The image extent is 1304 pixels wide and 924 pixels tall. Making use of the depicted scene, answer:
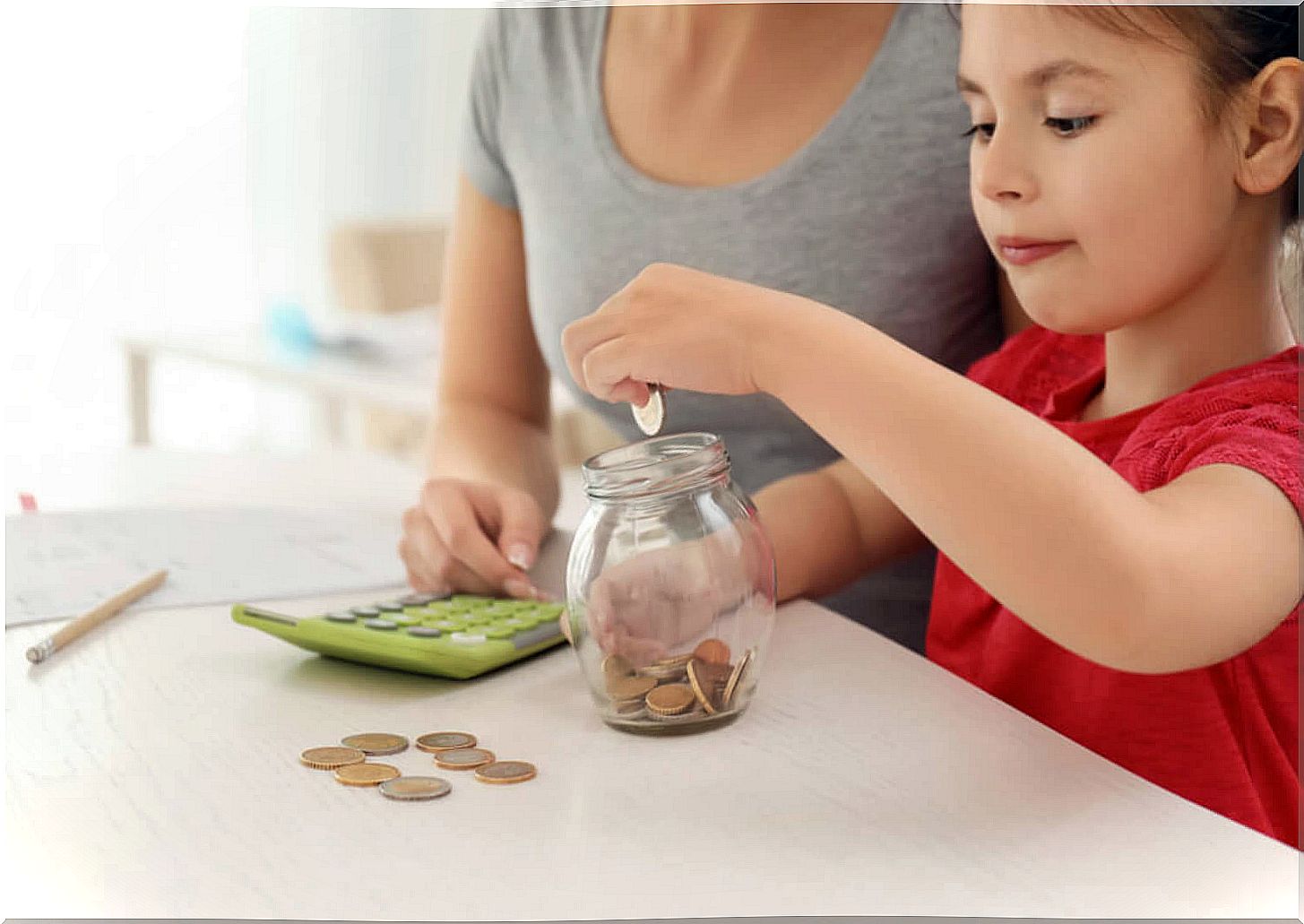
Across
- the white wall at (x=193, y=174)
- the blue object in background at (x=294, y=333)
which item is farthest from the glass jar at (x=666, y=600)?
the white wall at (x=193, y=174)

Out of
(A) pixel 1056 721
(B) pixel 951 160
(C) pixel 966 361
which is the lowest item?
(A) pixel 1056 721

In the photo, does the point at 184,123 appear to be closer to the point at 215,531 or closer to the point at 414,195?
the point at 414,195

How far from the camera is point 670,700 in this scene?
22.0 inches

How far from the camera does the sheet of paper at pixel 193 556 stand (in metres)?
0.79

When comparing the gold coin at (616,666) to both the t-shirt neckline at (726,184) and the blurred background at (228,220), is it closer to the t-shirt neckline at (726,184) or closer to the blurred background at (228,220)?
the t-shirt neckline at (726,184)

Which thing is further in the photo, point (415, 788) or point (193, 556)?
point (193, 556)

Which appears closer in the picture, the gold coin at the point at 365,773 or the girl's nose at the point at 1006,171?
the gold coin at the point at 365,773

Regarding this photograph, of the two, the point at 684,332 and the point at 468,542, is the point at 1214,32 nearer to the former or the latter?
the point at 684,332

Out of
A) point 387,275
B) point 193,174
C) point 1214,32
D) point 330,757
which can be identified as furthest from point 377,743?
point 193,174

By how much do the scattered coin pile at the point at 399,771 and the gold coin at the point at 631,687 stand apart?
51mm

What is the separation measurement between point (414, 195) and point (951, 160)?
3.02 metres

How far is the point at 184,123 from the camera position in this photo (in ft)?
11.0

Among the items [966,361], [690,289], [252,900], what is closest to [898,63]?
[966,361]

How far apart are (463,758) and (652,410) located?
0.17 metres
